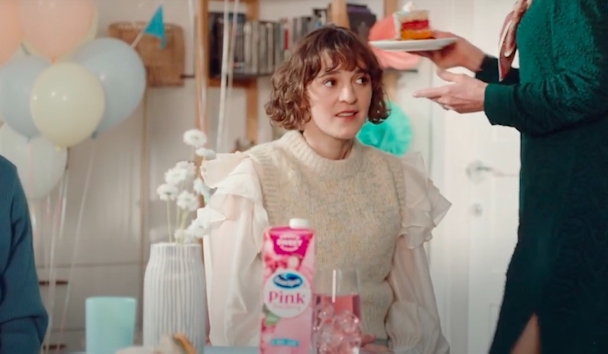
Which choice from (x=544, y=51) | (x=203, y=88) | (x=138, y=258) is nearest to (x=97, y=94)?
(x=203, y=88)

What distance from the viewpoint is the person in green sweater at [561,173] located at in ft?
4.23

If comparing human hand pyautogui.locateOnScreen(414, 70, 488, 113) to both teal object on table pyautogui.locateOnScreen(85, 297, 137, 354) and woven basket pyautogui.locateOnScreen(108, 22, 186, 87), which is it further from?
woven basket pyautogui.locateOnScreen(108, 22, 186, 87)

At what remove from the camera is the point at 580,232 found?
133 cm

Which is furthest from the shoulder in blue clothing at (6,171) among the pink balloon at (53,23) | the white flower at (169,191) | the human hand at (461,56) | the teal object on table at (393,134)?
the teal object on table at (393,134)

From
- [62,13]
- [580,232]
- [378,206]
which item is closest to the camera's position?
[580,232]

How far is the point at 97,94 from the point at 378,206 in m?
1.45

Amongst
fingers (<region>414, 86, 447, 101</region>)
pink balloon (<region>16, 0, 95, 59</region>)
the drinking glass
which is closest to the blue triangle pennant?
pink balloon (<region>16, 0, 95, 59</region>)

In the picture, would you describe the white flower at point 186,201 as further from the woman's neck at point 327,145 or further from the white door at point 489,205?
the white door at point 489,205

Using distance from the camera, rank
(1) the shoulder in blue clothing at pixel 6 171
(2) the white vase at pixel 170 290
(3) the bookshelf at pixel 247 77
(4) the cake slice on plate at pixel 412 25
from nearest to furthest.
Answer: (2) the white vase at pixel 170 290
(1) the shoulder in blue clothing at pixel 6 171
(4) the cake slice on plate at pixel 412 25
(3) the bookshelf at pixel 247 77

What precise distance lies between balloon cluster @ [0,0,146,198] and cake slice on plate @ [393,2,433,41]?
141 centimetres

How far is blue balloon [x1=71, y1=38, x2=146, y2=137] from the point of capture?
2.99 metres

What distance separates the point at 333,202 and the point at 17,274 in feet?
2.24

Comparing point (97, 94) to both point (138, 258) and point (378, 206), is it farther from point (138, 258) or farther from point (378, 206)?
point (378, 206)

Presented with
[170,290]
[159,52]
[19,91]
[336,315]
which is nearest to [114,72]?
[19,91]
